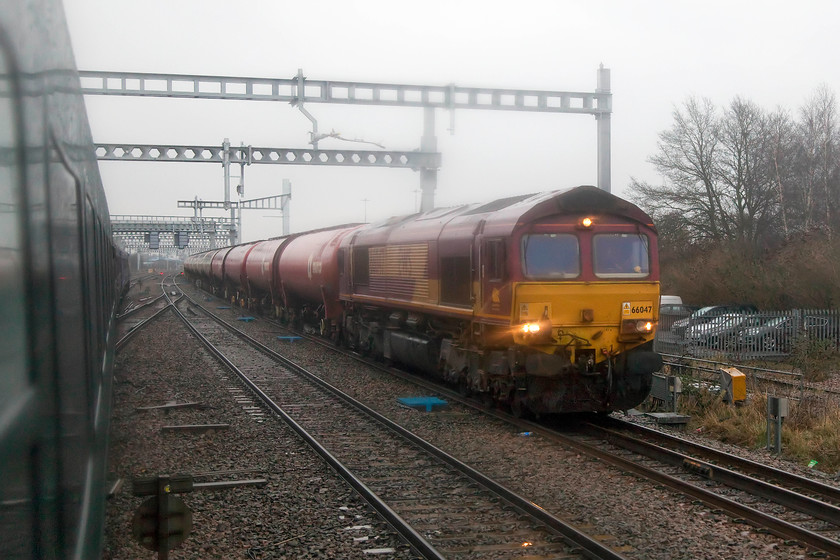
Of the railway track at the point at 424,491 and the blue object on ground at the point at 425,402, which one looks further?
the blue object on ground at the point at 425,402

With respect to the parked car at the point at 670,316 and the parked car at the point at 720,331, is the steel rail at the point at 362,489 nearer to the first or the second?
the parked car at the point at 720,331

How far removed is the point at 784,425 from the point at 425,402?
16.8 feet

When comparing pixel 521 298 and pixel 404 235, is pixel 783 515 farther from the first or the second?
pixel 404 235

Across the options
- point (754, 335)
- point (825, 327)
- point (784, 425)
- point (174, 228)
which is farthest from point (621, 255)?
point (174, 228)

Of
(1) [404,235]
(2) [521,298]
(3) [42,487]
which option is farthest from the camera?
(1) [404,235]

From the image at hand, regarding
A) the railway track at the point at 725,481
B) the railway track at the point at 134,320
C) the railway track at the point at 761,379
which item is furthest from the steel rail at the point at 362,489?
the railway track at the point at 134,320

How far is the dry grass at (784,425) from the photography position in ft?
34.0

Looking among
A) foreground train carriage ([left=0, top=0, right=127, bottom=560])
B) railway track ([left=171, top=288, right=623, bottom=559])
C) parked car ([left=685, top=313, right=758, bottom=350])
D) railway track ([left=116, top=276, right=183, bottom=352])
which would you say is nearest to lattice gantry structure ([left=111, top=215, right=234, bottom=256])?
railway track ([left=116, top=276, right=183, bottom=352])

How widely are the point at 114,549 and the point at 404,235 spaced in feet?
30.6

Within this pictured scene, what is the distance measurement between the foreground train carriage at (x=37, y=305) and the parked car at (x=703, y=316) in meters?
21.3

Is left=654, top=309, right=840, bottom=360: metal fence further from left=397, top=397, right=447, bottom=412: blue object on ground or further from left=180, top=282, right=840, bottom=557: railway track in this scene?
left=180, top=282, right=840, bottom=557: railway track

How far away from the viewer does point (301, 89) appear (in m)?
22.5

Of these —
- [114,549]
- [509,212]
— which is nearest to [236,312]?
[509,212]

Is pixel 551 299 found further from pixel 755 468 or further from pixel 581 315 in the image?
pixel 755 468
